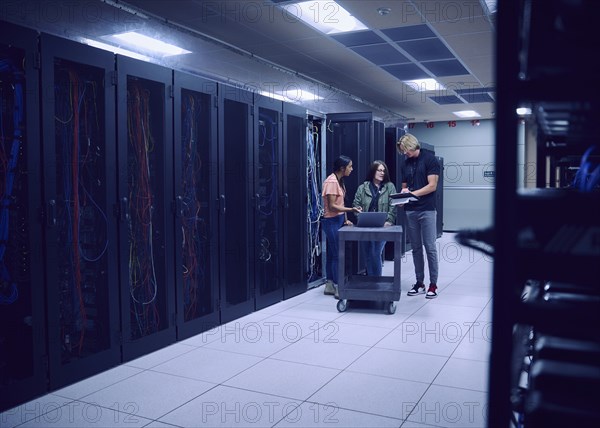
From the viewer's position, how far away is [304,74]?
684 cm

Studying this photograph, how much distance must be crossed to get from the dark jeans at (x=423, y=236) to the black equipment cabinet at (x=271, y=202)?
1.20 metres

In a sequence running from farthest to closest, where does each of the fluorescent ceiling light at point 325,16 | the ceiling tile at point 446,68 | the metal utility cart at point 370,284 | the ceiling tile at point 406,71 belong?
1. the ceiling tile at point 406,71
2. the ceiling tile at point 446,68
3. the fluorescent ceiling light at point 325,16
4. the metal utility cart at point 370,284

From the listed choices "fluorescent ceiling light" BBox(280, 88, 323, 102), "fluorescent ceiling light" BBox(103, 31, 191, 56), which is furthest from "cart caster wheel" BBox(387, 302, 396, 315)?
"fluorescent ceiling light" BBox(280, 88, 323, 102)

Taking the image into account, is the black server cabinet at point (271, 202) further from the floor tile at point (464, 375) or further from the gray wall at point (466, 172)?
the gray wall at point (466, 172)

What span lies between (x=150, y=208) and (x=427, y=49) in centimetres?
390

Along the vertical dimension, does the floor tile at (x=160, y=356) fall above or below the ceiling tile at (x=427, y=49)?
below

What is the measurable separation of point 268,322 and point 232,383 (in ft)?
3.98

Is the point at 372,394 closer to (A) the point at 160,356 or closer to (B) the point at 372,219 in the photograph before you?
(A) the point at 160,356

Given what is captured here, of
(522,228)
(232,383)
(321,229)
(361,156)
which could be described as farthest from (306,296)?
(522,228)

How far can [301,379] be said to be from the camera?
2668mm

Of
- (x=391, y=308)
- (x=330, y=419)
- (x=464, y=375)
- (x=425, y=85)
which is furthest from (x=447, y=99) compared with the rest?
(x=330, y=419)

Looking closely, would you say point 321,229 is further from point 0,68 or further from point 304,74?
point 0,68

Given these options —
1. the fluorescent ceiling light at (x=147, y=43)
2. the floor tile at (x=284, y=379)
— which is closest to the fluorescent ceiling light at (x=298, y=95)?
the fluorescent ceiling light at (x=147, y=43)

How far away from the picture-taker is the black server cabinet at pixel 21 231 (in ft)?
7.70
